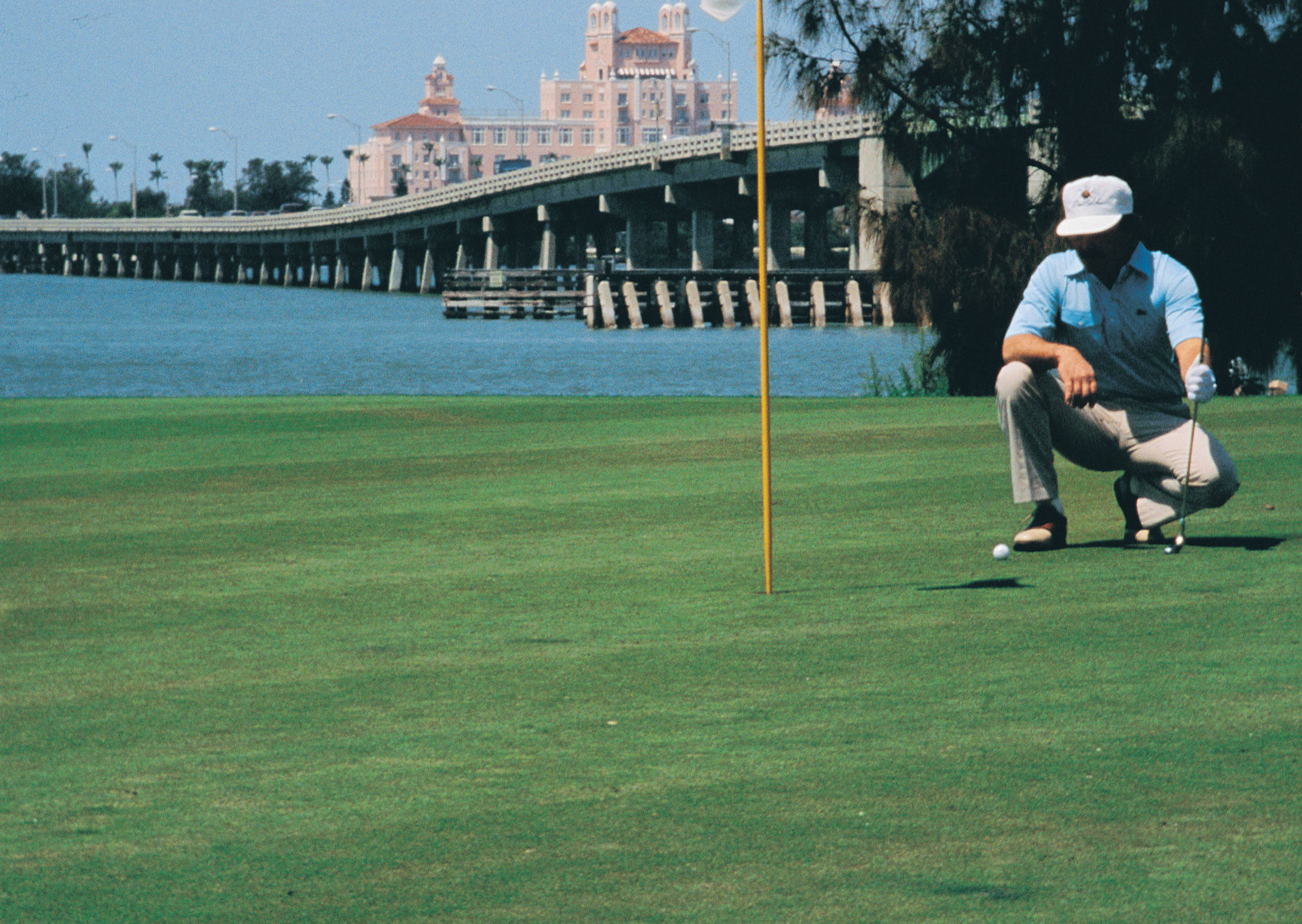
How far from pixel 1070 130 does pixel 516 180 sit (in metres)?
74.0

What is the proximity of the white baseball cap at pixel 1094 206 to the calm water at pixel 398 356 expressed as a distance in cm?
1744

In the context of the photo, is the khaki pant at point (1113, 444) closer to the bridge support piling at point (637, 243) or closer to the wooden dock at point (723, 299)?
the wooden dock at point (723, 299)

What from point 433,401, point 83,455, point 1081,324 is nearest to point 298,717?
point 1081,324

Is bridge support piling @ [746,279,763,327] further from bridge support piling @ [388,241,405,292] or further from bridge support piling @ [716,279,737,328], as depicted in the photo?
bridge support piling @ [388,241,405,292]

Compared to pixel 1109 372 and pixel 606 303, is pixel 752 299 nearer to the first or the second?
pixel 606 303

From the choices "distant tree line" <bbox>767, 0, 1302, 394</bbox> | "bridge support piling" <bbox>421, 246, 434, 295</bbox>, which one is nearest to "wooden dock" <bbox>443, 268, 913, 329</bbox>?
"distant tree line" <bbox>767, 0, 1302, 394</bbox>

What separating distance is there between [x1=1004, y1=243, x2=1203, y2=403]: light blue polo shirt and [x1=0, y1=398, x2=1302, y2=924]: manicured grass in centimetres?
95

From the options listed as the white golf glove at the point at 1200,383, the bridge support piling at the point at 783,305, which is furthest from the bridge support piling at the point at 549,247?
the white golf glove at the point at 1200,383

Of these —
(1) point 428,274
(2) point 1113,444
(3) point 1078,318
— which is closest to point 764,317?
(3) point 1078,318

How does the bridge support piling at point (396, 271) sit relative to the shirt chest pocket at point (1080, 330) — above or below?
above

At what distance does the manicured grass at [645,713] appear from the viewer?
374 centimetres

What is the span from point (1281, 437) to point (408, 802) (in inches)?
422

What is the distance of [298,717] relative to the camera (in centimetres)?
523

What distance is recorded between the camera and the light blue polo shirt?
7.78 meters
